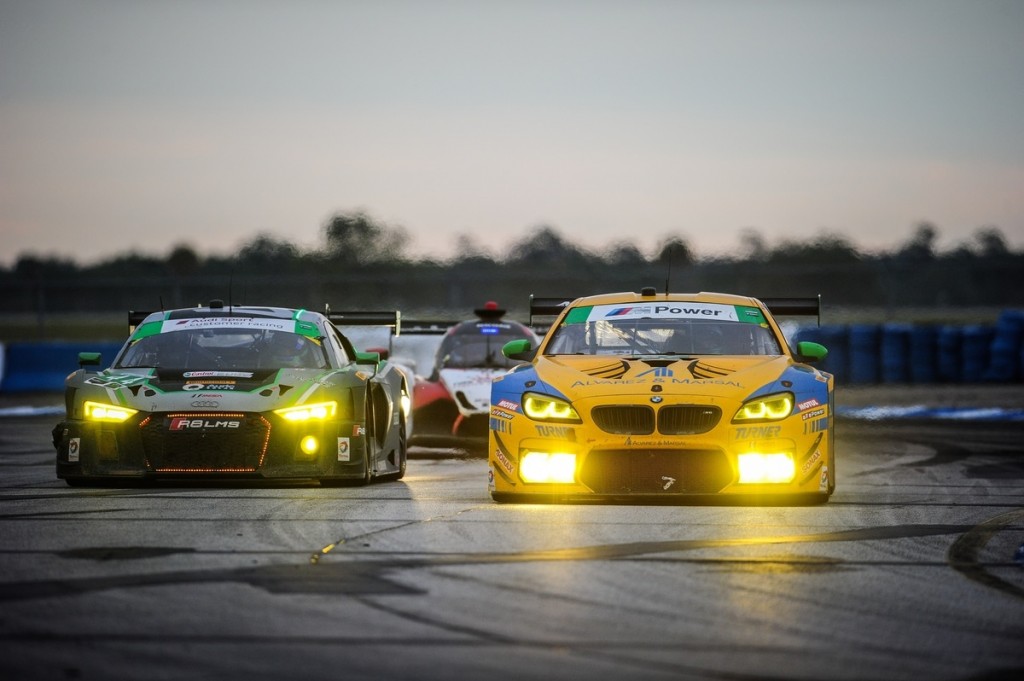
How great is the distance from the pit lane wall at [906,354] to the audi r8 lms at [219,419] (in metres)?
16.9

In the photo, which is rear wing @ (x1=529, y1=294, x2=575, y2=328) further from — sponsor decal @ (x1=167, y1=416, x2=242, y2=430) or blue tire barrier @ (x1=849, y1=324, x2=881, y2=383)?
blue tire barrier @ (x1=849, y1=324, x2=881, y2=383)

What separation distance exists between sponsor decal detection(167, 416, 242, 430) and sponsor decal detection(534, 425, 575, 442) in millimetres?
2221

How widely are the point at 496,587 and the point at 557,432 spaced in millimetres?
3273

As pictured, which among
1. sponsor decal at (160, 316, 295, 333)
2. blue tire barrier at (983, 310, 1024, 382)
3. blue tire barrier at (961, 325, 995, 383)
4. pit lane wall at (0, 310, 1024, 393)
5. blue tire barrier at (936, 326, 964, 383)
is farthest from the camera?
blue tire barrier at (936, 326, 964, 383)

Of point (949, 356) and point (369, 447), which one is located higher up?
point (369, 447)

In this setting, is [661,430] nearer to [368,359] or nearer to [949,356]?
[368,359]

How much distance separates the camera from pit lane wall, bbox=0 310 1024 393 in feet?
95.2

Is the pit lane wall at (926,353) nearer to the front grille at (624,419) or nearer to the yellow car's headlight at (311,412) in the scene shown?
the yellow car's headlight at (311,412)

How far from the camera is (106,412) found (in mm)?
11711

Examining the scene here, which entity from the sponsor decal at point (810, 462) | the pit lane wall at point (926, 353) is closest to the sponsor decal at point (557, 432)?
the sponsor decal at point (810, 462)

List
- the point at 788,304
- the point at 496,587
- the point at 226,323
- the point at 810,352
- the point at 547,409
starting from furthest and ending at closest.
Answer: the point at 788,304, the point at 226,323, the point at 810,352, the point at 547,409, the point at 496,587

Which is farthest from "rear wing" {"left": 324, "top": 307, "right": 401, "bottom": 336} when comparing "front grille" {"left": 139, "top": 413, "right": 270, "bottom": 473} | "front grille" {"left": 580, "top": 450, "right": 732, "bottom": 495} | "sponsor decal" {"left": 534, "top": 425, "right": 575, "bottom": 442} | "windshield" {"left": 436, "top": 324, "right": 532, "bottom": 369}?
"front grille" {"left": 580, "top": 450, "right": 732, "bottom": 495}

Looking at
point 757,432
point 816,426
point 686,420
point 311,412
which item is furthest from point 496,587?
point 311,412

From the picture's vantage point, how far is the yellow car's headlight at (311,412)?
38.3 feet
